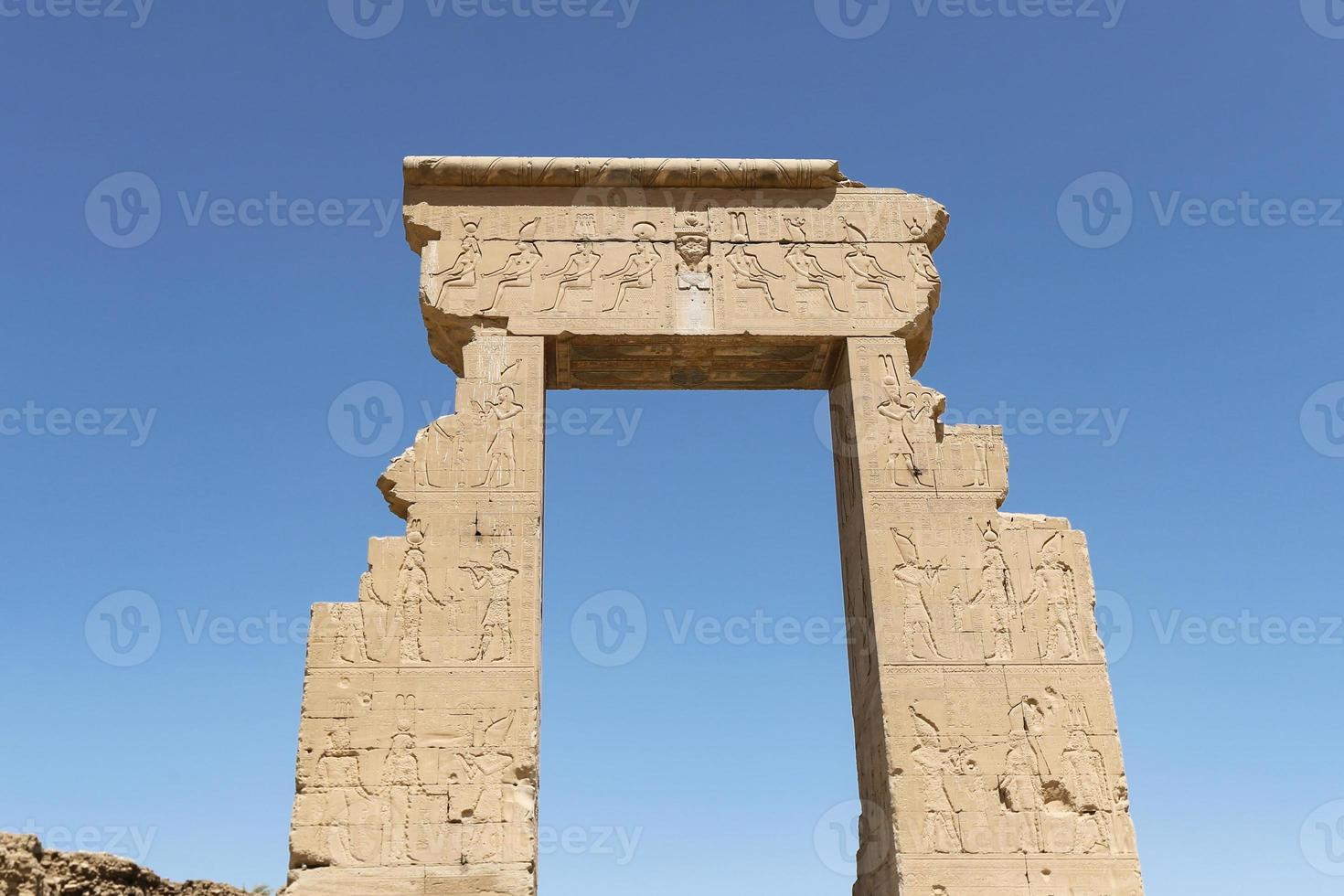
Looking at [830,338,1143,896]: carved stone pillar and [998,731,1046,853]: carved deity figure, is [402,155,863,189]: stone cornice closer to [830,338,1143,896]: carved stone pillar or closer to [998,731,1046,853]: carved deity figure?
[830,338,1143,896]: carved stone pillar

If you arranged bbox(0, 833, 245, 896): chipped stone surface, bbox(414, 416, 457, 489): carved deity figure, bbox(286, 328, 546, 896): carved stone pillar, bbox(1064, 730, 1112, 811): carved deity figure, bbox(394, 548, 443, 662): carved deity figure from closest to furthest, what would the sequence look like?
bbox(0, 833, 245, 896): chipped stone surface < bbox(286, 328, 546, 896): carved stone pillar < bbox(1064, 730, 1112, 811): carved deity figure < bbox(394, 548, 443, 662): carved deity figure < bbox(414, 416, 457, 489): carved deity figure

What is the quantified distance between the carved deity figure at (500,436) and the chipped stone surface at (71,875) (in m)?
3.65

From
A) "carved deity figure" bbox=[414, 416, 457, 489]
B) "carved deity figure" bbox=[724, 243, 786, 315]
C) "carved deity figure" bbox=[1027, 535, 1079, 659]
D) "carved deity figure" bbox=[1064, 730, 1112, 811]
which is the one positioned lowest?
"carved deity figure" bbox=[1064, 730, 1112, 811]

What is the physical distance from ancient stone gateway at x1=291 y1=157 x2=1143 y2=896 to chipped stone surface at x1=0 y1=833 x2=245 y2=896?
1456mm

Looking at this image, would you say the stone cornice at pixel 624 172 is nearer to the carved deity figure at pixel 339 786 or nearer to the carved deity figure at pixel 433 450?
the carved deity figure at pixel 433 450

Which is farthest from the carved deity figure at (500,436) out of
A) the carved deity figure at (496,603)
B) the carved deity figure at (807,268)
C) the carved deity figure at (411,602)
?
the carved deity figure at (807,268)

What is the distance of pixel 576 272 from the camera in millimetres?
9844

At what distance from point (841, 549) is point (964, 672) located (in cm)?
162

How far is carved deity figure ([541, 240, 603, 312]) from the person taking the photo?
9781 millimetres

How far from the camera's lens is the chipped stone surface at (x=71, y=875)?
7.44 m

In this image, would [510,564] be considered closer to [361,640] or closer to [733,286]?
[361,640]

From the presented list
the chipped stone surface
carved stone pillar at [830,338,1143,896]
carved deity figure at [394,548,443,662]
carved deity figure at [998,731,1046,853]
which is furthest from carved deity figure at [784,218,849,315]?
the chipped stone surface

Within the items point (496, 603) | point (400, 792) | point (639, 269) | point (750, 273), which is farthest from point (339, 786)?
point (750, 273)

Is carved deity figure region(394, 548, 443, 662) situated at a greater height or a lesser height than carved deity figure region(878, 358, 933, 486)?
lesser
